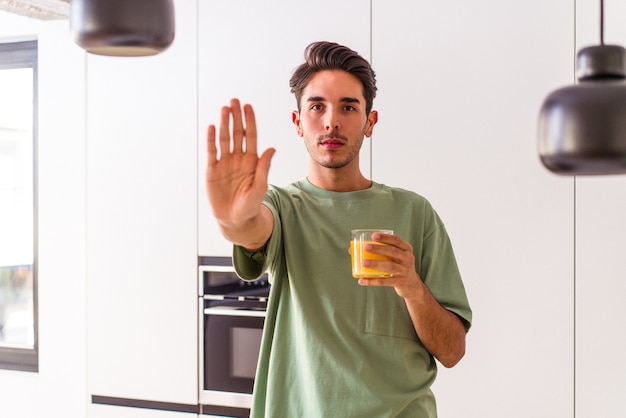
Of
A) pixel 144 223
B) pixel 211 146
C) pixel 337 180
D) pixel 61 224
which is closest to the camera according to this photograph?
pixel 211 146

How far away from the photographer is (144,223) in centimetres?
330

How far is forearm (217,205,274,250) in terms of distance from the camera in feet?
4.97

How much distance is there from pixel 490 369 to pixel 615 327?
0.43m

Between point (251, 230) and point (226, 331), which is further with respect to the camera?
point (226, 331)

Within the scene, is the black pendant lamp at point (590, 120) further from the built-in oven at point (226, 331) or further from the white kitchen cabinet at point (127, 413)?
the white kitchen cabinet at point (127, 413)

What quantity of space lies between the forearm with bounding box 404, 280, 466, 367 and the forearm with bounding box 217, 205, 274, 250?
31 centimetres

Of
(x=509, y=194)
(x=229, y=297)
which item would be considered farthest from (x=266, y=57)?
(x=509, y=194)

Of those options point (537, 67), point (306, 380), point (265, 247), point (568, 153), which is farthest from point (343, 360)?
point (537, 67)

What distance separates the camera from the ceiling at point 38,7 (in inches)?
111

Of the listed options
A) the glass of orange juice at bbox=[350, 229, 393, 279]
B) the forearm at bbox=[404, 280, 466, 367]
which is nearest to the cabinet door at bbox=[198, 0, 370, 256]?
the forearm at bbox=[404, 280, 466, 367]

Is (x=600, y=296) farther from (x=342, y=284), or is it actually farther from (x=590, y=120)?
(x=590, y=120)

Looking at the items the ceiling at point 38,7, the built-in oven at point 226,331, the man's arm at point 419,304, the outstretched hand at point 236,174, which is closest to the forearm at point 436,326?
the man's arm at point 419,304

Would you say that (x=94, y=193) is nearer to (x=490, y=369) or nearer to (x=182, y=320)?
(x=182, y=320)

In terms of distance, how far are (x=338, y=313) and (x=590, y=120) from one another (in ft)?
2.99
